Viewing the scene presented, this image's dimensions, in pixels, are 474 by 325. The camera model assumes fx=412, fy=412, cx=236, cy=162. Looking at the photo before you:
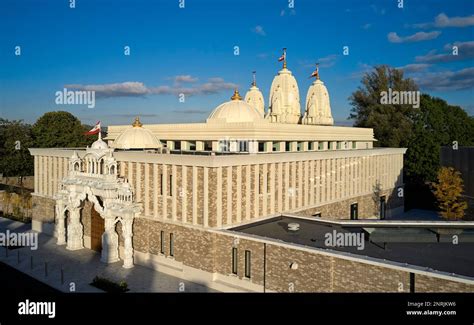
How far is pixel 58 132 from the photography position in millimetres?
66875

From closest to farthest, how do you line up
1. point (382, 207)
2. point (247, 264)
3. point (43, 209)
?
1. point (247, 264)
2. point (43, 209)
3. point (382, 207)

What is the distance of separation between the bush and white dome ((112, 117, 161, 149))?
12372 millimetres

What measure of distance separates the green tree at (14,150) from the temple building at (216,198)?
26.6 m

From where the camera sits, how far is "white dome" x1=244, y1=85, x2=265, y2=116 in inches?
2234

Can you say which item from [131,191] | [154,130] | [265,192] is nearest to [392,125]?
[154,130]

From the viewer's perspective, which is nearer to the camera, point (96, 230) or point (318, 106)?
point (96, 230)

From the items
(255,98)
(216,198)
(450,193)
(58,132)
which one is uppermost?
(255,98)

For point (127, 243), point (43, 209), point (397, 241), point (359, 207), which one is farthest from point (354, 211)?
point (43, 209)

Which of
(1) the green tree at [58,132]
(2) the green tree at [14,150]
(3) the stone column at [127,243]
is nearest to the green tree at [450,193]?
(3) the stone column at [127,243]

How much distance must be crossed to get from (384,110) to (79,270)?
53825 millimetres

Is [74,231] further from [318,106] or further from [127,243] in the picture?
[318,106]

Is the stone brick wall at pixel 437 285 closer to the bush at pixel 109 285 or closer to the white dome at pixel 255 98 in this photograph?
the bush at pixel 109 285

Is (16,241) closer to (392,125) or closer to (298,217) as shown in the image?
(298,217)

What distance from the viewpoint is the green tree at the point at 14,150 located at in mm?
60750
